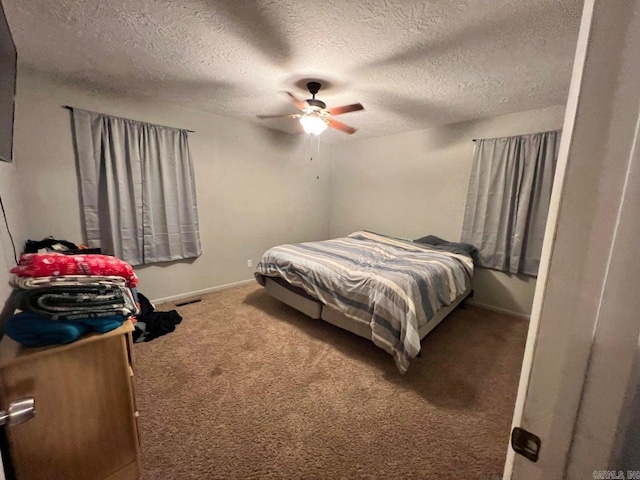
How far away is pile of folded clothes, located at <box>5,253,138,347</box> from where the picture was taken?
3.02 ft

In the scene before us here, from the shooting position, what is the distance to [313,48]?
5.97 ft

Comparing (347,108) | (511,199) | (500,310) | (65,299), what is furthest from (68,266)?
(500,310)

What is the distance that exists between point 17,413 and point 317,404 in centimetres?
148

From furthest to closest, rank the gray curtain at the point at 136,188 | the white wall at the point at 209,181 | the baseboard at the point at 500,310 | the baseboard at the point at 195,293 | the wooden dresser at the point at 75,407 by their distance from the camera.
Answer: the baseboard at the point at 195,293 → the baseboard at the point at 500,310 → the gray curtain at the point at 136,188 → the white wall at the point at 209,181 → the wooden dresser at the point at 75,407

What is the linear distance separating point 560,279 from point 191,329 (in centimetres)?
286

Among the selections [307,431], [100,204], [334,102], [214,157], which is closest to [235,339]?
[307,431]

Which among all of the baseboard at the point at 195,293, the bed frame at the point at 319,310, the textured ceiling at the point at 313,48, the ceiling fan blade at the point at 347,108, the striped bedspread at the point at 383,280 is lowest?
the baseboard at the point at 195,293

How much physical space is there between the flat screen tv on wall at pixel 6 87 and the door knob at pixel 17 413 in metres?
1.19

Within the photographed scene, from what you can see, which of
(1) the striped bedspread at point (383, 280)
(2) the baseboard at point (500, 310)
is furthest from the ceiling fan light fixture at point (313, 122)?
(2) the baseboard at point (500, 310)

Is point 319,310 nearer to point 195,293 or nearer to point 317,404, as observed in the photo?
point 317,404

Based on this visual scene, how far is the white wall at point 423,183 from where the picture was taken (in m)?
3.07

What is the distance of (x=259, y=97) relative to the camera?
8.97 ft

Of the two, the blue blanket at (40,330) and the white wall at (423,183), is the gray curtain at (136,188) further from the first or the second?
the white wall at (423,183)

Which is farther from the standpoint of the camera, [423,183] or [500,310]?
[423,183]
